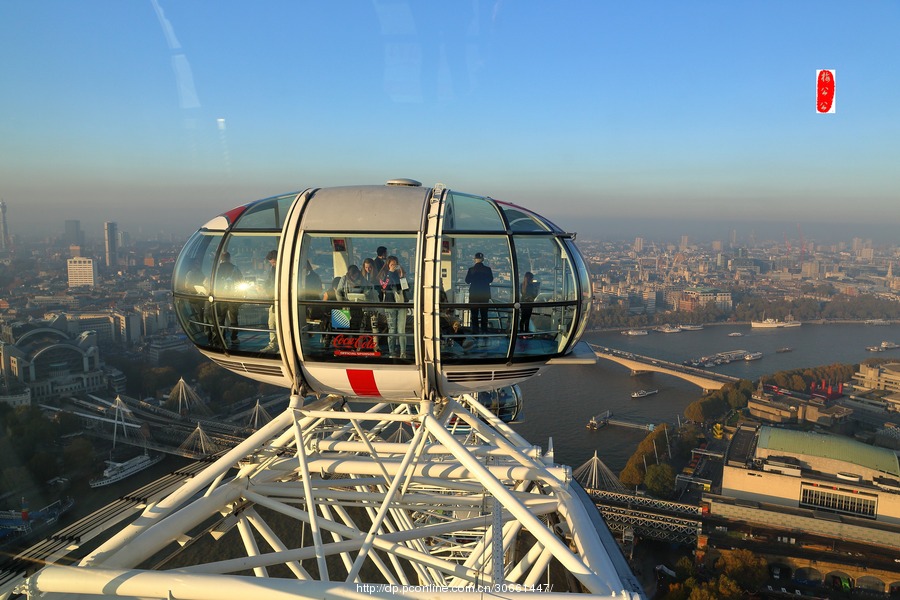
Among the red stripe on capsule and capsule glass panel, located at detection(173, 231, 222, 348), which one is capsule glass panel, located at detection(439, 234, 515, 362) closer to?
the red stripe on capsule

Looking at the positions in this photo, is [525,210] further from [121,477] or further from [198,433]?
[198,433]

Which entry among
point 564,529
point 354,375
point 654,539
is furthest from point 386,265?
point 654,539

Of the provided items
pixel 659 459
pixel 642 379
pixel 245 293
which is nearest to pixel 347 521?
pixel 245 293

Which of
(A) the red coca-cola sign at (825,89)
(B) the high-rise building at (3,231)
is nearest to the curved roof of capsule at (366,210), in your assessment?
(A) the red coca-cola sign at (825,89)

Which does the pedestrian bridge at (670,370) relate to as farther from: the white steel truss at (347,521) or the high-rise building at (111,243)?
the white steel truss at (347,521)

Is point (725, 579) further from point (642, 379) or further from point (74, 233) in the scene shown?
point (74, 233)
